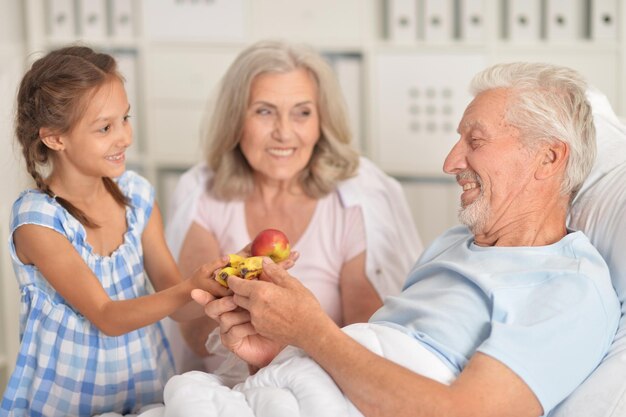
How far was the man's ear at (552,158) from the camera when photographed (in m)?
1.73

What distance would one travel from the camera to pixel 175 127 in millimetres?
3662

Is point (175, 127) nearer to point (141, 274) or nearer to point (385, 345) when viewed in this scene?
point (141, 274)

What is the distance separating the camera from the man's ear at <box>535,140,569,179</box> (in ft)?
5.67

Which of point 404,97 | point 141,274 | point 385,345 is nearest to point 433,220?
point 404,97

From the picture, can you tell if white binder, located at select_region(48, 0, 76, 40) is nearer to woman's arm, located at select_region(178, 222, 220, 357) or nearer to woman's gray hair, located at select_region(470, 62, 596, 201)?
woman's arm, located at select_region(178, 222, 220, 357)

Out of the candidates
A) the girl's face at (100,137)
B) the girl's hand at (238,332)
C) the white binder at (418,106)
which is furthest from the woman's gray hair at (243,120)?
the white binder at (418,106)

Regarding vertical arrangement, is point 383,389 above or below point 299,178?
below

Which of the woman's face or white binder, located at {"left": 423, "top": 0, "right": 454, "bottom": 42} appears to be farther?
white binder, located at {"left": 423, "top": 0, "right": 454, "bottom": 42}

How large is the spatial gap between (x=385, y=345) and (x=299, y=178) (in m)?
0.93

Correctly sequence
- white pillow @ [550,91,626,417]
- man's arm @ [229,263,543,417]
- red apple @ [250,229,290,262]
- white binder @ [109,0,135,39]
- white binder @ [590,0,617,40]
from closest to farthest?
1. man's arm @ [229,263,543,417]
2. white pillow @ [550,91,626,417]
3. red apple @ [250,229,290,262]
4. white binder @ [590,0,617,40]
5. white binder @ [109,0,135,39]

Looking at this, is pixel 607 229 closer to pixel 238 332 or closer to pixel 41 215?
pixel 238 332

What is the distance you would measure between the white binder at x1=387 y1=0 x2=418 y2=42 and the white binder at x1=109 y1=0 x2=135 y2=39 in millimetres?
1034

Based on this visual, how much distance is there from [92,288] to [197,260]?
616mm

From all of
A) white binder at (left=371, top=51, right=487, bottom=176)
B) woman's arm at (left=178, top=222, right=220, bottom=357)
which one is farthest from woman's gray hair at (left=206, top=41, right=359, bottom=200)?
white binder at (left=371, top=51, right=487, bottom=176)
